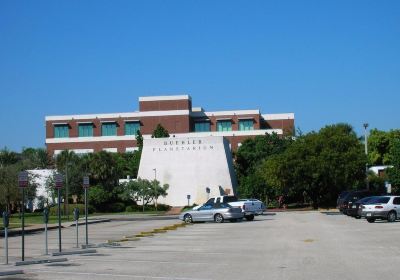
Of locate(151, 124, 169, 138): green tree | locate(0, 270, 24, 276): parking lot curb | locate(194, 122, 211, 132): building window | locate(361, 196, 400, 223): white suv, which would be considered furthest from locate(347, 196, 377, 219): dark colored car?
locate(194, 122, 211, 132): building window

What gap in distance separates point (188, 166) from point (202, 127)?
44703mm

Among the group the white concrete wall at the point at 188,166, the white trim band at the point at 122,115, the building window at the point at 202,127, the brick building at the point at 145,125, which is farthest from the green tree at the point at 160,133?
the white concrete wall at the point at 188,166

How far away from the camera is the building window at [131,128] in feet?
413

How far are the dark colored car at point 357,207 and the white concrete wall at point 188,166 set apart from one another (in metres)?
43.1

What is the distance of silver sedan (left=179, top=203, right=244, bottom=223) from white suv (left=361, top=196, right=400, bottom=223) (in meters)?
8.41

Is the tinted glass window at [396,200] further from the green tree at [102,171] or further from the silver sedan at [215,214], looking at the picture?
the green tree at [102,171]

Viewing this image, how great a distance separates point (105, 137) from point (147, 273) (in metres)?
114

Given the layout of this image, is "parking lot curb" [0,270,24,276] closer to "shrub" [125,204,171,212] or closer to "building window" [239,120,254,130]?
"shrub" [125,204,171,212]

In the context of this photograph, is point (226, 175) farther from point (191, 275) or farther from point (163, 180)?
point (191, 275)

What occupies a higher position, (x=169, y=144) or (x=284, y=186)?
(x=169, y=144)

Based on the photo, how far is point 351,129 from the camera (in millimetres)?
93375

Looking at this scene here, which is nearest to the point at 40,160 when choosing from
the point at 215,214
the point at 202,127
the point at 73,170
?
the point at 73,170

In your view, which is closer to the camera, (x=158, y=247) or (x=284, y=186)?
(x=158, y=247)

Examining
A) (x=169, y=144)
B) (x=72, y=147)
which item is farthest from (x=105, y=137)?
(x=169, y=144)
